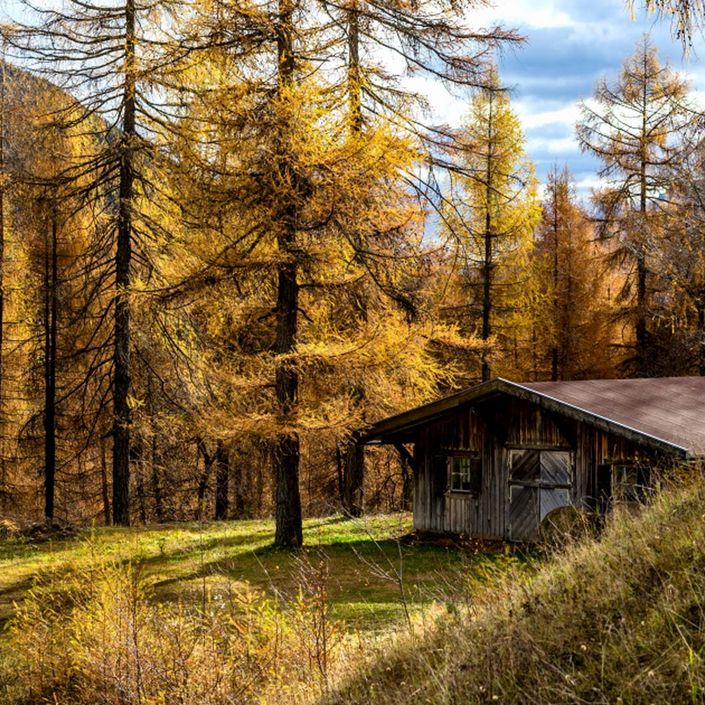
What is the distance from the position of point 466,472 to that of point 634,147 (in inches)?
641

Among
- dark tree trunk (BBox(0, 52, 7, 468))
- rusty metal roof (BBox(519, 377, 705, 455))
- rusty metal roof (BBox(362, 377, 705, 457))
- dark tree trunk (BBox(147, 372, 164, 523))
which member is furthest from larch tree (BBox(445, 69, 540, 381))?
dark tree trunk (BBox(0, 52, 7, 468))

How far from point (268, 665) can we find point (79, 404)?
63.5ft

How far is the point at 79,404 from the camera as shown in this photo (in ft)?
80.8

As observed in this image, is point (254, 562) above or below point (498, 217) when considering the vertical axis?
below

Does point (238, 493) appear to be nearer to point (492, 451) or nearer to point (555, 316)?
point (555, 316)

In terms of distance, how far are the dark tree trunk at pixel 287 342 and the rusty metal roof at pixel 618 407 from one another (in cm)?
304

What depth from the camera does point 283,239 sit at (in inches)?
566

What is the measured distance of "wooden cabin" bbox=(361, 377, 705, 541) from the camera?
50.2 feet

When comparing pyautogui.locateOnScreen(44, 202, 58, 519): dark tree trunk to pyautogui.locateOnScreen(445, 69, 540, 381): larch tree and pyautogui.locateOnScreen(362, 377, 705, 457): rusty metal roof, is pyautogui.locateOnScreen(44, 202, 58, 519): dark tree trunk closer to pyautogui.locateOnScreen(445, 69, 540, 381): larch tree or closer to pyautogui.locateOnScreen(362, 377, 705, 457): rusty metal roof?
pyautogui.locateOnScreen(362, 377, 705, 457): rusty metal roof

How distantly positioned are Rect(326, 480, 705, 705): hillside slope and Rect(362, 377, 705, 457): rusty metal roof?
773 centimetres

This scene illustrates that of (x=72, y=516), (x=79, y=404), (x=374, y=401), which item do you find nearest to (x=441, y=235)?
(x=374, y=401)

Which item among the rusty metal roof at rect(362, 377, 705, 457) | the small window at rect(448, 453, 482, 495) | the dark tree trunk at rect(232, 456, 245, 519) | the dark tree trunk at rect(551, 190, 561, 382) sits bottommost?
the dark tree trunk at rect(232, 456, 245, 519)

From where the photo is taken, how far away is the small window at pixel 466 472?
1749cm

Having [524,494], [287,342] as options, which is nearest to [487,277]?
[524,494]
